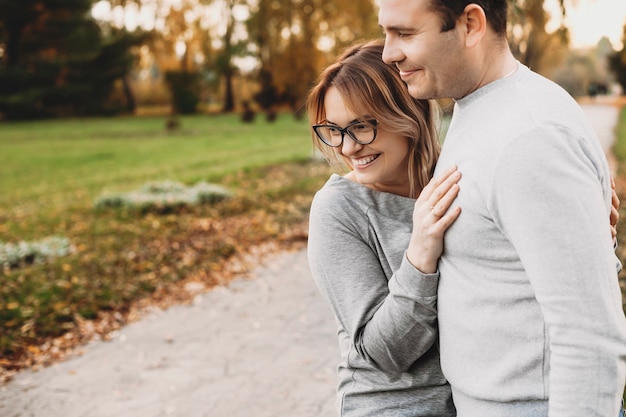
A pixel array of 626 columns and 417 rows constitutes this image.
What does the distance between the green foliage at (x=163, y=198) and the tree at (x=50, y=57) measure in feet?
87.2

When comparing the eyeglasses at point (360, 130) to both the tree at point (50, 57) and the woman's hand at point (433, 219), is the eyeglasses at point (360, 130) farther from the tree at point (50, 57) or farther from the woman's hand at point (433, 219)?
the tree at point (50, 57)

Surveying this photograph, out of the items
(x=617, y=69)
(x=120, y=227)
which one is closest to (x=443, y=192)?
(x=120, y=227)

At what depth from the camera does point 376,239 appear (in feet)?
5.93

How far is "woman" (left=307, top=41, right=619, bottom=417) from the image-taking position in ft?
5.28

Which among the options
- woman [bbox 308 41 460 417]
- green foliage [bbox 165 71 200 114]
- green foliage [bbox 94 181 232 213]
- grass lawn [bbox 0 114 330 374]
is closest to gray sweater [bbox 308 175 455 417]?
woman [bbox 308 41 460 417]

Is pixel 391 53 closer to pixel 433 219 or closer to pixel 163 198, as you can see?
pixel 433 219

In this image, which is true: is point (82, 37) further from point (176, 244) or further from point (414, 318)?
point (414, 318)

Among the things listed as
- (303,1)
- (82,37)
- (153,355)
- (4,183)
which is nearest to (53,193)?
(4,183)

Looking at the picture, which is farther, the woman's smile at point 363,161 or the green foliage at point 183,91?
the green foliage at point 183,91

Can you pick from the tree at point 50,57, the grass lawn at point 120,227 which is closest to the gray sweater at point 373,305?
the grass lawn at point 120,227

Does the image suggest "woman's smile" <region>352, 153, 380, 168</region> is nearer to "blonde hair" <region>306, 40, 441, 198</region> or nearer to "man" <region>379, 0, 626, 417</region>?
"blonde hair" <region>306, 40, 441, 198</region>

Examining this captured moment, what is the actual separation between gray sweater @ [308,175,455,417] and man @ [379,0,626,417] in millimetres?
147

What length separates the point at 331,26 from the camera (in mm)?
22875

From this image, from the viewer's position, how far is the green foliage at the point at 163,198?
969 cm
